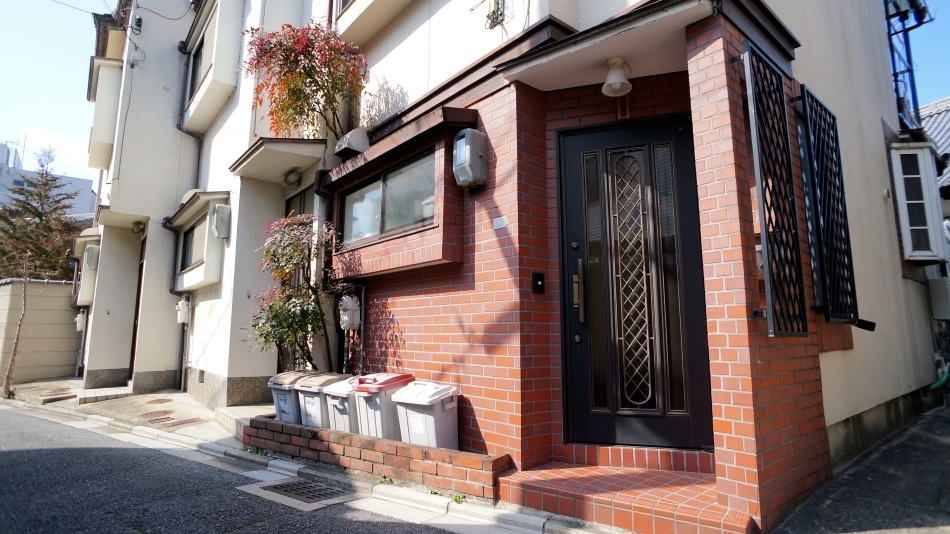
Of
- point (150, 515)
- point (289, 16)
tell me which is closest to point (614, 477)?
point (150, 515)

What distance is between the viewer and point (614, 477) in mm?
3568

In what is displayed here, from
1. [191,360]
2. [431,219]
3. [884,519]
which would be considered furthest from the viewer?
[191,360]

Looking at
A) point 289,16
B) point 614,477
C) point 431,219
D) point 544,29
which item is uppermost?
point 289,16

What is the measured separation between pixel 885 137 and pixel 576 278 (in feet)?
19.1

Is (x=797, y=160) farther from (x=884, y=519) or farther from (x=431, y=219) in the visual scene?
(x=431, y=219)

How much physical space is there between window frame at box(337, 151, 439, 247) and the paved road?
2703 mm

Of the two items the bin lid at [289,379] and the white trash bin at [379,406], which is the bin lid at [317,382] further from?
the white trash bin at [379,406]

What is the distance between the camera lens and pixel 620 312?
4.00 metres

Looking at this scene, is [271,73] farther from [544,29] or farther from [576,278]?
[576,278]

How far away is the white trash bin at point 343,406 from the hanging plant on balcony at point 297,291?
4.53 ft

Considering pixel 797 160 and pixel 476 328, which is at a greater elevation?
pixel 797 160

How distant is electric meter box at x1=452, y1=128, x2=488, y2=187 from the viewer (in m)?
4.43

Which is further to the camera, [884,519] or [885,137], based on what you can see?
[885,137]

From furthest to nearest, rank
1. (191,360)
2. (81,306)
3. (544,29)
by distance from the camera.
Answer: (81,306) → (191,360) → (544,29)
